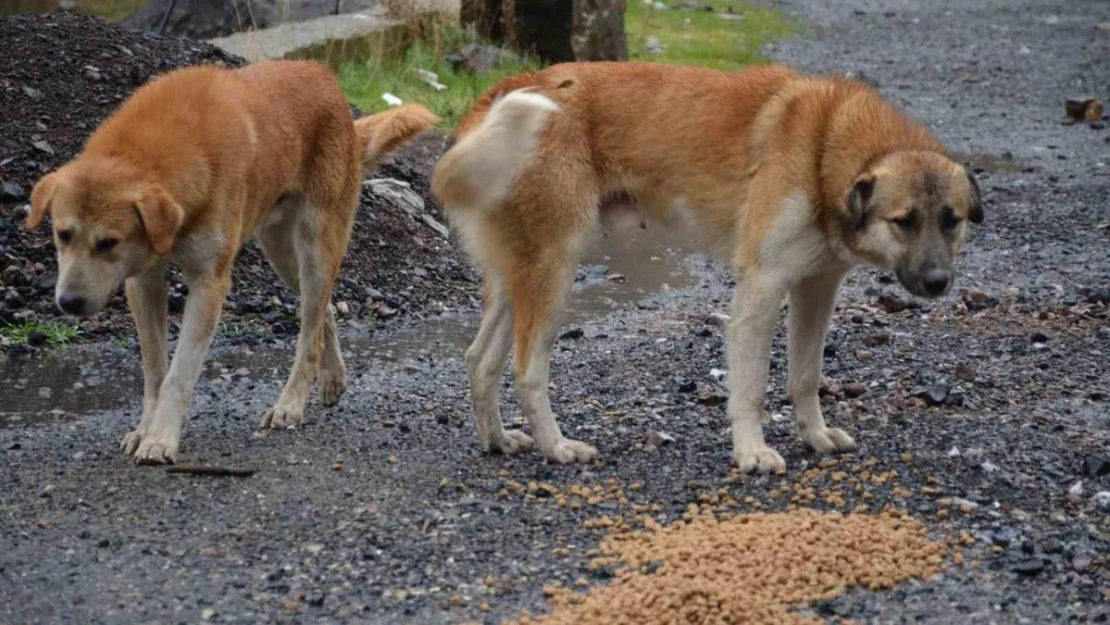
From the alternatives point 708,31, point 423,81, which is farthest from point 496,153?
point 708,31

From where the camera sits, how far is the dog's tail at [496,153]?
20.8 feet

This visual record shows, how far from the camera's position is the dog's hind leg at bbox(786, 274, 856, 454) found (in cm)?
661

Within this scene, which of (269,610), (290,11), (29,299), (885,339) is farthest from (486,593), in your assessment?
(290,11)

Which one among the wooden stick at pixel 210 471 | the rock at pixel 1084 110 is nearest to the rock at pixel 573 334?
the wooden stick at pixel 210 471

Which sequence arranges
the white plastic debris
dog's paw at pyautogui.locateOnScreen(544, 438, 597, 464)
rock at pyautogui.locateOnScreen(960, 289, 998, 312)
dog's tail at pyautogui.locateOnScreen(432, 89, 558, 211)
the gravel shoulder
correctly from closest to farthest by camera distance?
1. the gravel shoulder
2. dog's tail at pyautogui.locateOnScreen(432, 89, 558, 211)
3. dog's paw at pyautogui.locateOnScreen(544, 438, 597, 464)
4. rock at pyautogui.locateOnScreen(960, 289, 998, 312)
5. the white plastic debris

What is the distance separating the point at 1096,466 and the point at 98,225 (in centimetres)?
404

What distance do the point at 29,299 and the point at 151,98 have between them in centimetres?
237

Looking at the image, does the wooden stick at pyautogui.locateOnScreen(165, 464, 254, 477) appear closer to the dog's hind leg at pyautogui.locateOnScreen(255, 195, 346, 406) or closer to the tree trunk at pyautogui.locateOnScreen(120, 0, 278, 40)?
the dog's hind leg at pyautogui.locateOnScreen(255, 195, 346, 406)

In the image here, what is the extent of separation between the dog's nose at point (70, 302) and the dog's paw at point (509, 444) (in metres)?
1.75

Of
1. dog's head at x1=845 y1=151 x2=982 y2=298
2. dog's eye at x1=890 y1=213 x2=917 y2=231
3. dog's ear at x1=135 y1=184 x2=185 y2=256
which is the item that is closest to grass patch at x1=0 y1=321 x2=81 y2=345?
dog's ear at x1=135 y1=184 x2=185 y2=256

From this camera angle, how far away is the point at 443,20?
1554 centimetres

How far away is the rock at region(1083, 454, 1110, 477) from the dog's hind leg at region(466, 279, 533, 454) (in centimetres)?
226

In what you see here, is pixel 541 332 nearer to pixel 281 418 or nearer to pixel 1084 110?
pixel 281 418

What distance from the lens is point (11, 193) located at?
30.5ft
